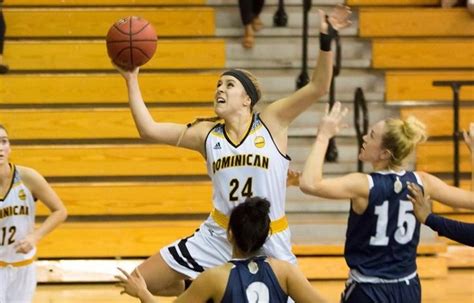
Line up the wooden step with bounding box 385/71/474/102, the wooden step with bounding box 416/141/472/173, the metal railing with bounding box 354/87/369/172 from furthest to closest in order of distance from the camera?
the wooden step with bounding box 385/71/474/102
the wooden step with bounding box 416/141/472/173
the metal railing with bounding box 354/87/369/172

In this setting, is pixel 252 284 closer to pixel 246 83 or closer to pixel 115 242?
pixel 246 83

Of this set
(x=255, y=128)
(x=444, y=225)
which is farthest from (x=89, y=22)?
(x=444, y=225)

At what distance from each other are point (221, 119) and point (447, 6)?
5.24m

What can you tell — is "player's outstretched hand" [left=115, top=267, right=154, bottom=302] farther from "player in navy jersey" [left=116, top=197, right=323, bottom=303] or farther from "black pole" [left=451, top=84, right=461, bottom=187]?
"black pole" [left=451, top=84, right=461, bottom=187]

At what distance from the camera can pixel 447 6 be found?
9719mm

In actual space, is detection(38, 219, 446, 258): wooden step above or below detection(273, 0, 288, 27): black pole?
below

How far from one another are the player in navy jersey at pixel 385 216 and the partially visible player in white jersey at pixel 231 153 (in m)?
0.33

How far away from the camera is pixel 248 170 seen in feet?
15.8

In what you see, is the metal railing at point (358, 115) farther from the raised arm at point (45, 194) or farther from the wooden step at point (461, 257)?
the raised arm at point (45, 194)

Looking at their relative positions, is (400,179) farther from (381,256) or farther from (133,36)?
(133,36)

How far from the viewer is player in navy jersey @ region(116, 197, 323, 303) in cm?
365

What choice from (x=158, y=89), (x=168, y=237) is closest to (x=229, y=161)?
(x=168, y=237)

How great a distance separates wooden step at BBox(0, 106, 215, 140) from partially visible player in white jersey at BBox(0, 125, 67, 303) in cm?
293

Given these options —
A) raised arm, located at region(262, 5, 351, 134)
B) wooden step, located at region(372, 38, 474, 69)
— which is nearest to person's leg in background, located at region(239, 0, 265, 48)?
wooden step, located at region(372, 38, 474, 69)
